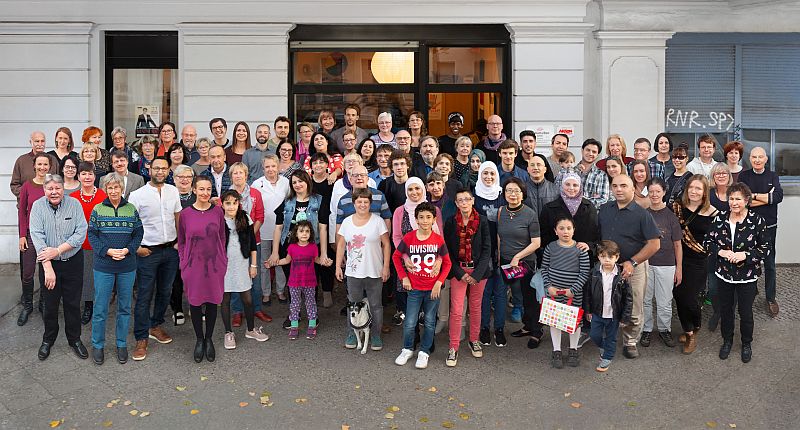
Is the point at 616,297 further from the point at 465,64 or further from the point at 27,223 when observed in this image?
the point at 27,223

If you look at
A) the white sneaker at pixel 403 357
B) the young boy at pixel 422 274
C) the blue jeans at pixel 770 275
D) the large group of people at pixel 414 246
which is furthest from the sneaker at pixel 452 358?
the blue jeans at pixel 770 275

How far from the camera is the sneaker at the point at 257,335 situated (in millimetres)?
7922

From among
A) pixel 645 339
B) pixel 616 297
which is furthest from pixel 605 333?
pixel 645 339

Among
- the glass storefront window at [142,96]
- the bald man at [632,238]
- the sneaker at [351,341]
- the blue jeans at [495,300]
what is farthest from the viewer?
the glass storefront window at [142,96]

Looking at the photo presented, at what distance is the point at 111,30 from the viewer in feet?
39.2

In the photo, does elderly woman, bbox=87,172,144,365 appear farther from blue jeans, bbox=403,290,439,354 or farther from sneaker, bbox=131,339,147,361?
blue jeans, bbox=403,290,439,354

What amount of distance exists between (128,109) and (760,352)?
9.91 metres

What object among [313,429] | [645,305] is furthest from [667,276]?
[313,429]

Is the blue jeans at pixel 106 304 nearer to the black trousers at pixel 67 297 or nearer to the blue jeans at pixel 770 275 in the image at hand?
the black trousers at pixel 67 297

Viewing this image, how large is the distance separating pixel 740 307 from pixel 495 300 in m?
2.44

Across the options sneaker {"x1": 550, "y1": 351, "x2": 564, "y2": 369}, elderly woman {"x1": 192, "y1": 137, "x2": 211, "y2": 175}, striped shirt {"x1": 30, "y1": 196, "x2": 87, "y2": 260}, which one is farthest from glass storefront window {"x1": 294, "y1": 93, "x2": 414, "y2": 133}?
sneaker {"x1": 550, "y1": 351, "x2": 564, "y2": 369}

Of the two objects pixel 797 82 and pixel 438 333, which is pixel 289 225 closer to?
pixel 438 333

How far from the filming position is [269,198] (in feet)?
28.2

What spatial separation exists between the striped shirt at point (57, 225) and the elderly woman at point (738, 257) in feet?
20.7
